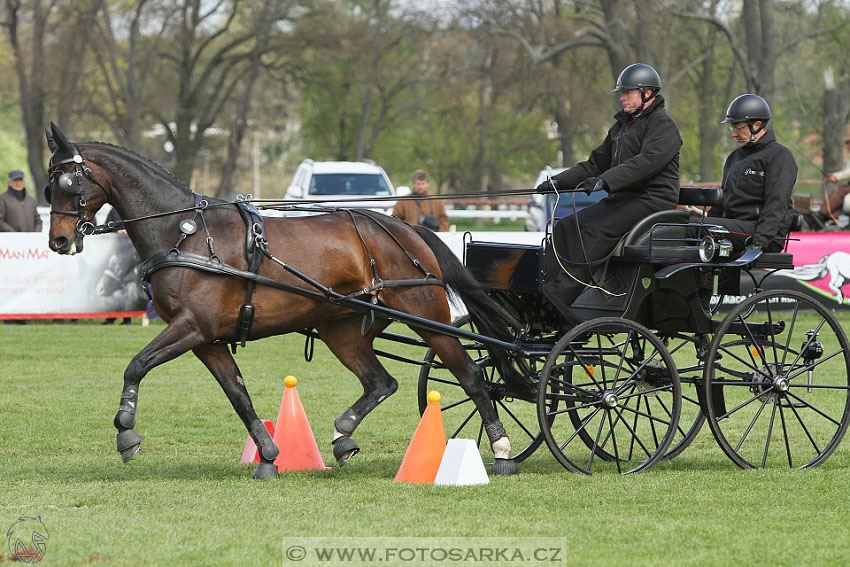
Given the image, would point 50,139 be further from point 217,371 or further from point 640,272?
point 640,272

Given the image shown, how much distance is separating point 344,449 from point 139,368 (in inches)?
54.8

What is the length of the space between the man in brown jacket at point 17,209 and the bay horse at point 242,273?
1012cm

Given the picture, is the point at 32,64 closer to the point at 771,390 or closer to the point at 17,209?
the point at 17,209

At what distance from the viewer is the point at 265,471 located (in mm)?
6754

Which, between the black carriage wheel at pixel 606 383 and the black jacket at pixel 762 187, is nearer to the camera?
the black carriage wheel at pixel 606 383

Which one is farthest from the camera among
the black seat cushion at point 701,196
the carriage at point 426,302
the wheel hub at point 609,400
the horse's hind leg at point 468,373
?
the black seat cushion at point 701,196

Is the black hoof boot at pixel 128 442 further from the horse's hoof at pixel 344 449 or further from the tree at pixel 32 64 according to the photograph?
the tree at pixel 32 64

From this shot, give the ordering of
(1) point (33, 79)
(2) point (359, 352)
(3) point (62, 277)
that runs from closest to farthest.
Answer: (2) point (359, 352) → (3) point (62, 277) → (1) point (33, 79)

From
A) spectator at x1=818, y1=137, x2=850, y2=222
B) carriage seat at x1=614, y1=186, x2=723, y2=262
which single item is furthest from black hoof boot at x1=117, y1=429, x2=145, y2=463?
spectator at x1=818, y1=137, x2=850, y2=222

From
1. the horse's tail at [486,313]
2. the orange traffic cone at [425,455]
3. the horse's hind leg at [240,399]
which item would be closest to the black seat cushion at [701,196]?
the horse's tail at [486,313]

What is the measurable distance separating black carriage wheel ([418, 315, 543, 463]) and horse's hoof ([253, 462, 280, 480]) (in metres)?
1.27

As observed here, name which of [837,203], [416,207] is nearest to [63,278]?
[416,207]

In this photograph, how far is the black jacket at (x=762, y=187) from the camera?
23.8 feet

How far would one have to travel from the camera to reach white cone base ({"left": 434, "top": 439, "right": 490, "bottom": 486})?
257 inches
